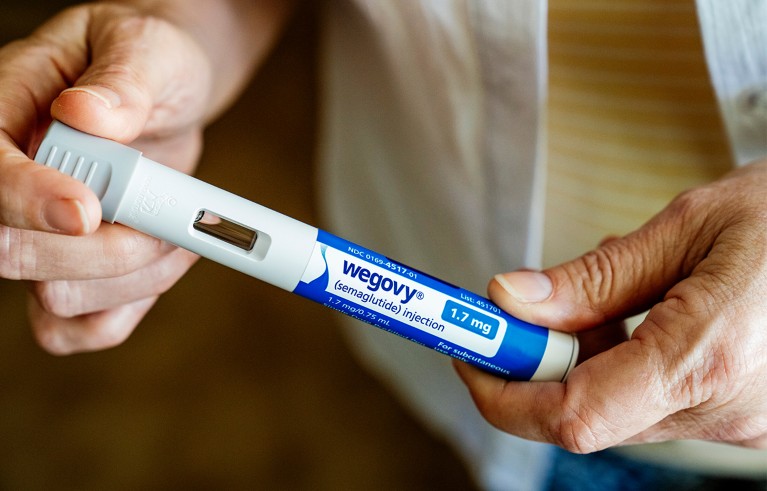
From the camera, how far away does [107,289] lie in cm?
59

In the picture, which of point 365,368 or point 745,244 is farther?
point 365,368

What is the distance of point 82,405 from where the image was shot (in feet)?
3.99

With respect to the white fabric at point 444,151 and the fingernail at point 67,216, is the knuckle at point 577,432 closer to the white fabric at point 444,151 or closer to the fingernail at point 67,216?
the white fabric at point 444,151

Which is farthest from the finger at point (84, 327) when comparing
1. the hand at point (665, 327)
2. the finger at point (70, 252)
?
the hand at point (665, 327)

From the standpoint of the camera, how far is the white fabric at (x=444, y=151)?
56cm

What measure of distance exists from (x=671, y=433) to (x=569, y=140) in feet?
0.93

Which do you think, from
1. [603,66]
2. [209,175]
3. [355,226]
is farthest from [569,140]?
[209,175]

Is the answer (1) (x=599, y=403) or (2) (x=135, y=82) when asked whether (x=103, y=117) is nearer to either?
(2) (x=135, y=82)

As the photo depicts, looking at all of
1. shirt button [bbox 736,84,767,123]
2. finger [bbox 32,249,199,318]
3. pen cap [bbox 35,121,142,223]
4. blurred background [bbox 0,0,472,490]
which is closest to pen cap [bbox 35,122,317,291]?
pen cap [bbox 35,121,142,223]

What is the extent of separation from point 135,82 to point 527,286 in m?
0.33

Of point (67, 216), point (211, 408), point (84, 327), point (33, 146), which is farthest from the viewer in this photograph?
point (211, 408)

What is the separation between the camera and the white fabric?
56cm

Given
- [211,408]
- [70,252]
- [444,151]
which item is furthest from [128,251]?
[211,408]

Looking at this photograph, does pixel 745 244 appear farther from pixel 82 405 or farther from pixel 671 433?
pixel 82 405
